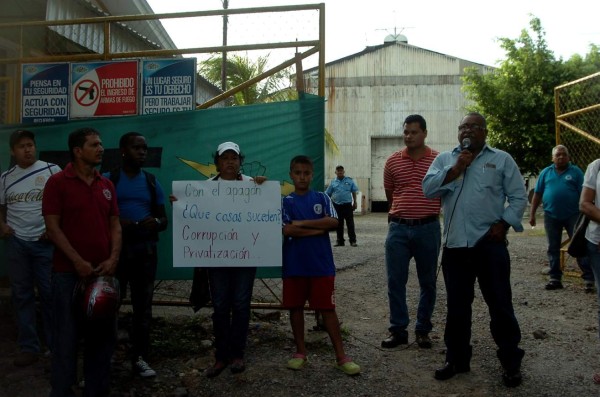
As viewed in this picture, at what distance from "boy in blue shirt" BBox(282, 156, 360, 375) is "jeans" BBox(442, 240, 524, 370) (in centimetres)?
82

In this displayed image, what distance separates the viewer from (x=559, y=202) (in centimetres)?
807

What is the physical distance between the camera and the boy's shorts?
458 centimetres

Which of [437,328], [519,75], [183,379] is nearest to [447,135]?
[519,75]

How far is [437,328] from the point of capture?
20.1 ft

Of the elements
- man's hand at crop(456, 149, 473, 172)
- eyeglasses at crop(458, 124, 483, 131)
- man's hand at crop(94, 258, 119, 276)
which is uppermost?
eyeglasses at crop(458, 124, 483, 131)

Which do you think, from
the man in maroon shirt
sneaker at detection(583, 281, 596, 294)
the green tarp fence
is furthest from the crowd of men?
sneaker at detection(583, 281, 596, 294)

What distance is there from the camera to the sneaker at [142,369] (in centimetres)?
454

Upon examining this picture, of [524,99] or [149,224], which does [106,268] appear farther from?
[524,99]

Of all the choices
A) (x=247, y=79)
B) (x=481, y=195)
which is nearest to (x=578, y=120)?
(x=481, y=195)

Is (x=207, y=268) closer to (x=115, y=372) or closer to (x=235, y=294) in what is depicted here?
(x=235, y=294)

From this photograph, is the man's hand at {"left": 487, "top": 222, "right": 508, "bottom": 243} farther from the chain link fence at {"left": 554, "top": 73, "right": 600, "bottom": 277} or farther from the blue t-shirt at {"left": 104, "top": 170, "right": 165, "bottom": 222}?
the chain link fence at {"left": 554, "top": 73, "right": 600, "bottom": 277}

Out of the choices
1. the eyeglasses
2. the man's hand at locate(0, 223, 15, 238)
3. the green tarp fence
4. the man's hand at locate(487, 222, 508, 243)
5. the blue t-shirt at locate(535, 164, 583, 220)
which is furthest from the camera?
the blue t-shirt at locate(535, 164, 583, 220)

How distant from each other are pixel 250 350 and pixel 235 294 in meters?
0.77

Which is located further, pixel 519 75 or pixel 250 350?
pixel 519 75
